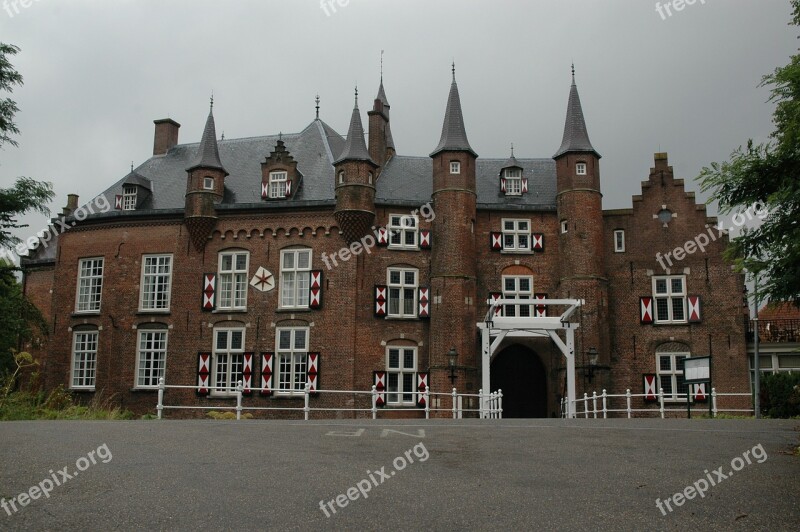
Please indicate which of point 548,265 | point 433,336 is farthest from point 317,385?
point 548,265

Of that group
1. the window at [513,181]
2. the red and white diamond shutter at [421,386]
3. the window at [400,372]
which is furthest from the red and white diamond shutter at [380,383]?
the window at [513,181]

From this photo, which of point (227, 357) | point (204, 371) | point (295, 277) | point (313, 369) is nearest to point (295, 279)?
point (295, 277)

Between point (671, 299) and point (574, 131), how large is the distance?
7.51 m

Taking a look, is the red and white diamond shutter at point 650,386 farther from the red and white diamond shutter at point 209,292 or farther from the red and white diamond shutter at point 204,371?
the red and white diamond shutter at point 209,292

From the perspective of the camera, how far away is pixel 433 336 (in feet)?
95.6

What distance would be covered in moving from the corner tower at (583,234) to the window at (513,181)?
5.74 feet

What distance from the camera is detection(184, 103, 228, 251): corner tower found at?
30.8m

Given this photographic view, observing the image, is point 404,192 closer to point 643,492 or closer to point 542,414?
point 542,414

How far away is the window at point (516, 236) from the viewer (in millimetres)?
31219

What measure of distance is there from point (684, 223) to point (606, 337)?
5638 millimetres

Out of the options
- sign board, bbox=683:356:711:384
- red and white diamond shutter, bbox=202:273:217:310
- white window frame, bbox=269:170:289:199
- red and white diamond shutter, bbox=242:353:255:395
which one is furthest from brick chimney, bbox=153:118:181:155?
sign board, bbox=683:356:711:384

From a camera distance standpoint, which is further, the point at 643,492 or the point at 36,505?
the point at 643,492

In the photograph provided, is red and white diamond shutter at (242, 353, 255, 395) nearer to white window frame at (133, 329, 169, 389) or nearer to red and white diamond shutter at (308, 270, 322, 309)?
red and white diamond shutter at (308, 270, 322, 309)

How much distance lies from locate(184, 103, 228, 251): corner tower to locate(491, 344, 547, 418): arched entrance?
1236 cm
